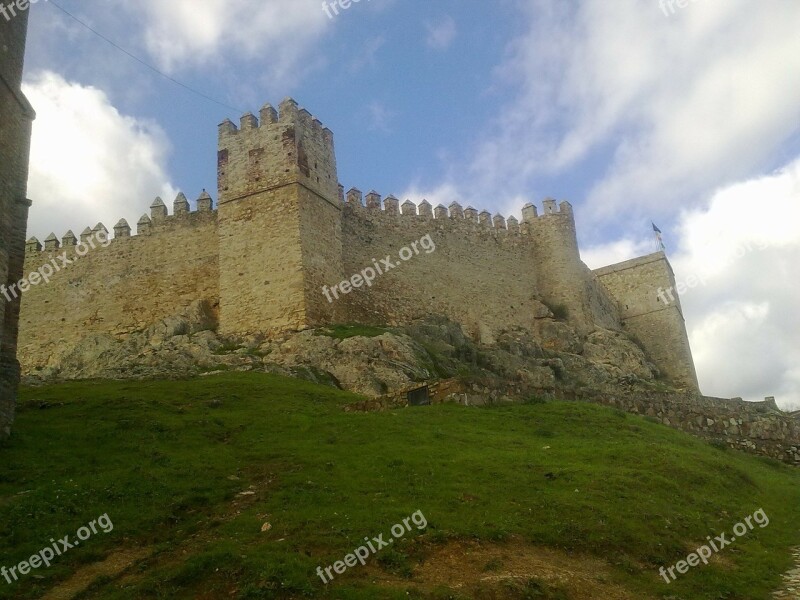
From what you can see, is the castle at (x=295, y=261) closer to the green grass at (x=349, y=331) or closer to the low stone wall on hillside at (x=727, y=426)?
the green grass at (x=349, y=331)

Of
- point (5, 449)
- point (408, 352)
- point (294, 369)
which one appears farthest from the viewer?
point (408, 352)

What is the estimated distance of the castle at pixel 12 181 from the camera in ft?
53.8

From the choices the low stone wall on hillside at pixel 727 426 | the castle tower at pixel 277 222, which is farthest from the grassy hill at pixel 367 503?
the castle tower at pixel 277 222

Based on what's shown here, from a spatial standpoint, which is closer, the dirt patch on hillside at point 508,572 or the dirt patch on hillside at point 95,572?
the dirt patch on hillside at point 508,572

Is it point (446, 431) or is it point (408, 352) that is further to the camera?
point (408, 352)

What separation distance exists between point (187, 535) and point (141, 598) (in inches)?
79.3

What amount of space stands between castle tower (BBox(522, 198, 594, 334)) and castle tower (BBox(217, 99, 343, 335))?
14034 millimetres

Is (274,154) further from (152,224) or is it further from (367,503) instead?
(367,503)

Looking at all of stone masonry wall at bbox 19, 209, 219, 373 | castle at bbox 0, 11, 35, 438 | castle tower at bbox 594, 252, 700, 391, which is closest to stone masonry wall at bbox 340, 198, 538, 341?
stone masonry wall at bbox 19, 209, 219, 373

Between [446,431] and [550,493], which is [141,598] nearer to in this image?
[550,493]

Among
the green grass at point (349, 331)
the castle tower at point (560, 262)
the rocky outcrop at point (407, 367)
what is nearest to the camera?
the rocky outcrop at point (407, 367)

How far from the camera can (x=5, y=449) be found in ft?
48.5

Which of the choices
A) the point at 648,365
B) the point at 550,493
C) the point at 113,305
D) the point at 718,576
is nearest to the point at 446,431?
the point at 550,493

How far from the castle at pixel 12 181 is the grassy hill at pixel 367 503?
5.07ft
